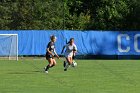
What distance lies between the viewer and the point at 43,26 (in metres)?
50.8

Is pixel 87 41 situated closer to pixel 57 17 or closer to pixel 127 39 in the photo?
pixel 127 39

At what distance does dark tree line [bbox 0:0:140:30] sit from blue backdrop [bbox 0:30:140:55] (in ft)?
20.7

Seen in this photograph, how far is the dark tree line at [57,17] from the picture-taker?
51.0m

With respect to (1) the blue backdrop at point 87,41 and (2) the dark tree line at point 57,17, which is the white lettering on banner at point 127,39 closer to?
(1) the blue backdrop at point 87,41

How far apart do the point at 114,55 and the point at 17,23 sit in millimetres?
11496

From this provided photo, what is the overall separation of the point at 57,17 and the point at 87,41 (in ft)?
27.0

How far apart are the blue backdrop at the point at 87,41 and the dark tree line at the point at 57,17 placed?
6.31 metres

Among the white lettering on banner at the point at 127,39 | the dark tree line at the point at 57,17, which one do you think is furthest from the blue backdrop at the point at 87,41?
the dark tree line at the point at 57,17

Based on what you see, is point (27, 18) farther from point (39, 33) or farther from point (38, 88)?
point (38, 88)

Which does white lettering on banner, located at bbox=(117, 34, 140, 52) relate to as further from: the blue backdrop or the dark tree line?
the dark tree line

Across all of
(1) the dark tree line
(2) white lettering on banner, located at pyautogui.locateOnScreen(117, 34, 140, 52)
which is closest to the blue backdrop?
(2) white lettering on banner, located at pyautogui.locateOnScreen(117, 34, 140, 52)

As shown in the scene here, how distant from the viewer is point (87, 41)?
44.8m

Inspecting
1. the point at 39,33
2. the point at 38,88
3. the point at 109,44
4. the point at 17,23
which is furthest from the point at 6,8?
the point at 38,88

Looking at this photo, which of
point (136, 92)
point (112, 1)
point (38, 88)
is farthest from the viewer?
point (112, 1)
